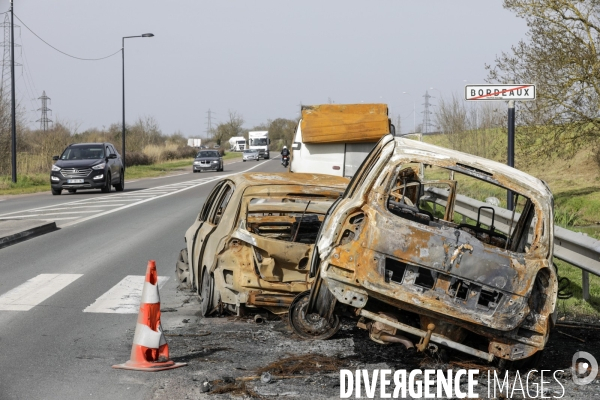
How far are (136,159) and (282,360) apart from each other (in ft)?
200

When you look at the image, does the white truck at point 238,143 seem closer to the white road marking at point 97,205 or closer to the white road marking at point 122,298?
the white road marking at point 97,205

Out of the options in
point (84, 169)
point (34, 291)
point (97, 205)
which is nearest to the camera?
point (34, 291)

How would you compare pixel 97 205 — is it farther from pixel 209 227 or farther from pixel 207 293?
pixel 207 293

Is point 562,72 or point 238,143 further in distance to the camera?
→ point 238,143

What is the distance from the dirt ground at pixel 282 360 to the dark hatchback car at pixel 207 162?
4913cm

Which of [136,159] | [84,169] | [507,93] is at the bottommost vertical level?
[136,159]

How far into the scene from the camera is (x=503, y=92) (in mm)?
13414

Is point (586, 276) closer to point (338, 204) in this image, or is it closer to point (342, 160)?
point (338, 204)

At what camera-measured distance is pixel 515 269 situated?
5.88m

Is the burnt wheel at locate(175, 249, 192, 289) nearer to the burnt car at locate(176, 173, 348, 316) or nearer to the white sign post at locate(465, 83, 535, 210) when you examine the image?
the burnt car at locate(176, 173, 348, 316)

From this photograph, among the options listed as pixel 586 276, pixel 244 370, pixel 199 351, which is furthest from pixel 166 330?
pixel 586 276

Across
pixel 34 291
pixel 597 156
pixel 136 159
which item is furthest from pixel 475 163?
pixel 136 159

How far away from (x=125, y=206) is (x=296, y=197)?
15.9m

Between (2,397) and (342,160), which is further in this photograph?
(342,160)
